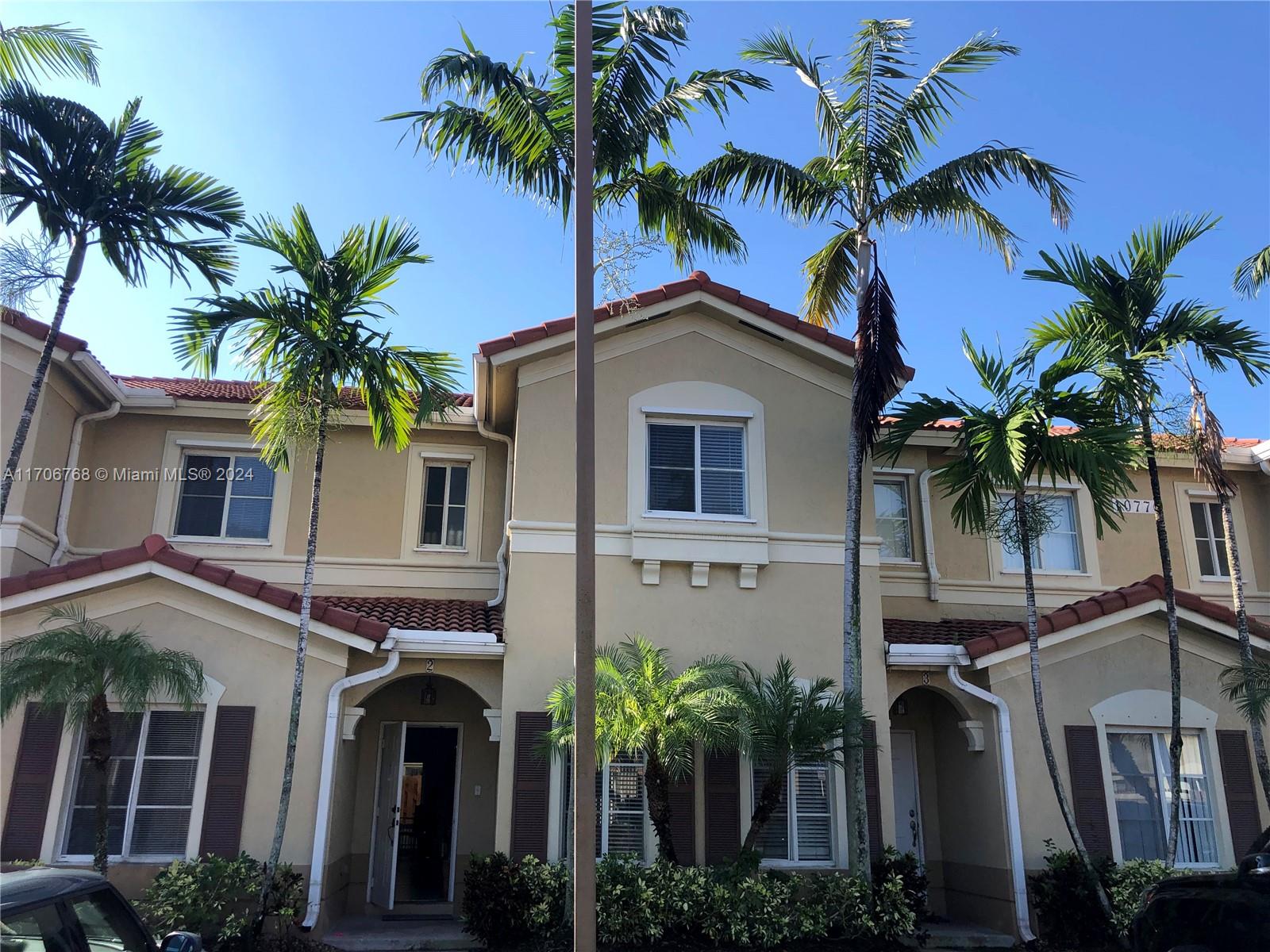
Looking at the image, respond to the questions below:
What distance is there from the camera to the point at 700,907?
32.3ft

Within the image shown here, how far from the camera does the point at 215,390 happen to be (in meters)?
14.7

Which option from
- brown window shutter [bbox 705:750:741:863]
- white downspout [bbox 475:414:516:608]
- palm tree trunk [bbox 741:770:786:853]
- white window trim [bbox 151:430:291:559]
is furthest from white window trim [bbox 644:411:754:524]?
white window trim [bbox 151:430:291:559]

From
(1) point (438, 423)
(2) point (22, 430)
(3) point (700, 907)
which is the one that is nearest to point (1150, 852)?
(3) point (700, 907)

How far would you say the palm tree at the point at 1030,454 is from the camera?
11.0 metres

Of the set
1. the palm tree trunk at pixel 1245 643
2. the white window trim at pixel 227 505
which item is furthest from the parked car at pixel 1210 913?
the white window trim at pixel 227 505

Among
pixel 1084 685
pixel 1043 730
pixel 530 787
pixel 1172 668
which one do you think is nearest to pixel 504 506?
pixel 530 787

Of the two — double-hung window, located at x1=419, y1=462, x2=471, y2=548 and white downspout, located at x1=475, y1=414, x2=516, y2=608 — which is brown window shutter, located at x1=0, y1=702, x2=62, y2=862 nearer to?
white downspout, located at x1=475, y1=414, x2=516, y2=608

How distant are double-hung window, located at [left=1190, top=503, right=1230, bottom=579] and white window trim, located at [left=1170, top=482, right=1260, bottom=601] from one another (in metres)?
0.09

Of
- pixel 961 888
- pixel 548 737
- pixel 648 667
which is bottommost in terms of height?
pixel 961 888

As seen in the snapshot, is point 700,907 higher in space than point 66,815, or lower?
lower

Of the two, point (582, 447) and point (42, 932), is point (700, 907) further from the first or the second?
point (42, 932)

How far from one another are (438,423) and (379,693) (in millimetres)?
3969

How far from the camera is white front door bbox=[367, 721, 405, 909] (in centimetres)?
1320

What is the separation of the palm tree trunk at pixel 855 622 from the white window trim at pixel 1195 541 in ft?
25.3
